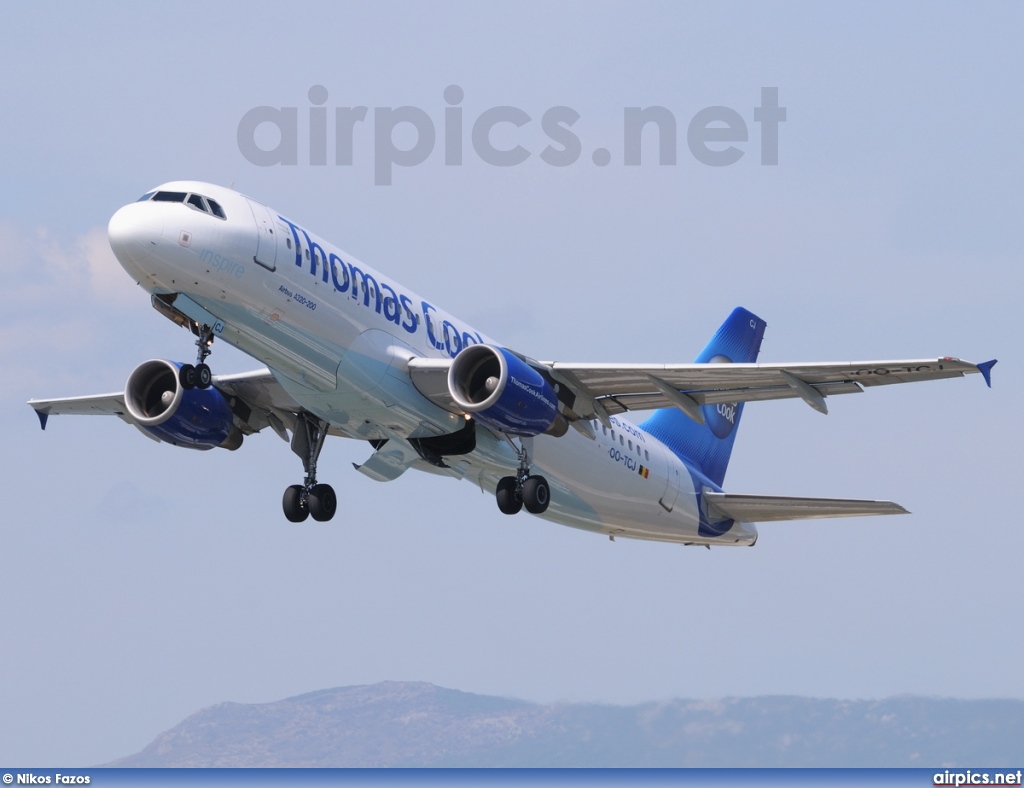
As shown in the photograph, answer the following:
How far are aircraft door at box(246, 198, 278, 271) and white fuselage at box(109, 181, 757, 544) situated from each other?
0.08ft

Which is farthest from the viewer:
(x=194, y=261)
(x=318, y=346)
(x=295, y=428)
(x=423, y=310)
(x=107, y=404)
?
(x=107, y=404)

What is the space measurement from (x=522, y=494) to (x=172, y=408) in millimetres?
8764

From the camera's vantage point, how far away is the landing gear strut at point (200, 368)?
3020 cm

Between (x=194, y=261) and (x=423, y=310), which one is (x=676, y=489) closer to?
(x=423, y=310)

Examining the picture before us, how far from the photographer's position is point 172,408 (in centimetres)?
3469

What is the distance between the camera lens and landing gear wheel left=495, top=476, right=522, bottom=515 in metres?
34.1

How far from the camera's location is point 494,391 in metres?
31.6

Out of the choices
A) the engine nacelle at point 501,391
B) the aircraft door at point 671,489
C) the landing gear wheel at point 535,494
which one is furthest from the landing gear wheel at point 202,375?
the aircraft door at point 671,489

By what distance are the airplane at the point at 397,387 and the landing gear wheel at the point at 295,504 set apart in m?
0.04

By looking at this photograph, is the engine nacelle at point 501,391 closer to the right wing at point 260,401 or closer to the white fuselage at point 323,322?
the white fuselage at point 323,322

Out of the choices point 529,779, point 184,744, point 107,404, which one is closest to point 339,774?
point 529,779

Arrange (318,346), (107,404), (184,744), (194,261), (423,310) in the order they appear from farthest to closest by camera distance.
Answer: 1. (184,744)
2. (107,404)
3. (423,310)
4. (318,346)
5. (194,261)

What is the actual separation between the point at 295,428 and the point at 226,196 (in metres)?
8.77

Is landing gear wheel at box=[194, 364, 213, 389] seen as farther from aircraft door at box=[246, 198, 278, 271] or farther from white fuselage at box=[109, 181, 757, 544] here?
aircraft door at box=[246, 198, 278, 271]
